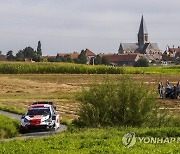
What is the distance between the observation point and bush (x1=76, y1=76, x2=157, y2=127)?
20.7 meters

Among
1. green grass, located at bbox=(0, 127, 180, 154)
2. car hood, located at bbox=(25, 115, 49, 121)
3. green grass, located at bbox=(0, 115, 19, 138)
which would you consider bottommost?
green grass, located at bbox=(0, 115, 19, 138)

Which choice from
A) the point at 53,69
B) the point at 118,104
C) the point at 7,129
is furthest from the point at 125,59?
the point at 7,129

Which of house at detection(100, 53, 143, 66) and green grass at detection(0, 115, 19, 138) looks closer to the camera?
green grass at detection(0, 115, 19, 138)

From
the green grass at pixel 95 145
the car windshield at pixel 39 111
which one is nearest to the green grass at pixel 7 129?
the car windshield at pixel 39 111

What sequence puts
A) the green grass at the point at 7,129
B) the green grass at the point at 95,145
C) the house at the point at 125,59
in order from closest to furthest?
the green grass at the point at 95,145
the green grass at the point at 7,129
the house at the point at 125,59

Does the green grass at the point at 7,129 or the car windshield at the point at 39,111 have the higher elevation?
the car windshield at the point at 39,111

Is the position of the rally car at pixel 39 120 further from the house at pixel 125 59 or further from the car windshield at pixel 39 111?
the house at pixel 125 59

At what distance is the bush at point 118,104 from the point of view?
20.7 meters

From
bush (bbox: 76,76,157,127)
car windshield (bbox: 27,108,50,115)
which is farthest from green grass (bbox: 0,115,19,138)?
bush (bbox: 76,76,157,127)

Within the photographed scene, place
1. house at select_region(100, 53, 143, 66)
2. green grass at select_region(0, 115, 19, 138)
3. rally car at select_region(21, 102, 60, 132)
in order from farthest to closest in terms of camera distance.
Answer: house at select_region(100, 53, 143, 66) → rally car at select_region(21, 102, 60, 132) → green grass at select_region(0, 115, 19, 138)

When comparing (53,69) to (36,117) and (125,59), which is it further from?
(125,59)

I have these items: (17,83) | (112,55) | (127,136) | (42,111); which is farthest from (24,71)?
(112,55)

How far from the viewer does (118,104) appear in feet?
68.2

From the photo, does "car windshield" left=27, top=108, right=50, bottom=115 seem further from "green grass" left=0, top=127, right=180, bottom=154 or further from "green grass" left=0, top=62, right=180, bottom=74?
"green grass" left=0, top=62, right=180, bottom=74
